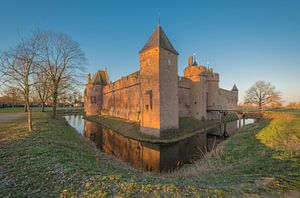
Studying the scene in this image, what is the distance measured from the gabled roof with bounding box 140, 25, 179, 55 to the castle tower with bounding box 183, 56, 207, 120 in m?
6.67

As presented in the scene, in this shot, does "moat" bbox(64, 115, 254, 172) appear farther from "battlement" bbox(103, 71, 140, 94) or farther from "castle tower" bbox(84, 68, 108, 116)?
"castle tower" bbox(84, 68, 108, 116)

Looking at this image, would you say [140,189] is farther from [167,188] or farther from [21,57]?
[21,57]

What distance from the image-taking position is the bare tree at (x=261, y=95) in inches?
1334

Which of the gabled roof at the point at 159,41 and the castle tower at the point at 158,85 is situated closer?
the castle tower at the point at 158,85

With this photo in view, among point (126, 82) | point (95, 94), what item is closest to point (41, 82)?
point (126, 82)

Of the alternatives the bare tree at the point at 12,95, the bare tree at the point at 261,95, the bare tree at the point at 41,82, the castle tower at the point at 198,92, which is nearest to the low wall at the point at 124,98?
the castle tower at the point at 198,92

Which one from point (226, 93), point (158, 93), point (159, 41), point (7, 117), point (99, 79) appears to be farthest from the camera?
point (226, 93)

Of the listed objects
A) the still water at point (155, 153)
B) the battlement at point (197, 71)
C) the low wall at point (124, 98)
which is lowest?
the still water at point (155, 153)

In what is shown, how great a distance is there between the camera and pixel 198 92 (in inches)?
748

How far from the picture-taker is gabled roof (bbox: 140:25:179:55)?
12.5m

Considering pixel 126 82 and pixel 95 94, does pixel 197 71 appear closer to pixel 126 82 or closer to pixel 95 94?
pixel 126 82

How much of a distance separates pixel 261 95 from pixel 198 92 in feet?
91.3

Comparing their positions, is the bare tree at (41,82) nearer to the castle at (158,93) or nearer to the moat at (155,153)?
the moat at (155,153)

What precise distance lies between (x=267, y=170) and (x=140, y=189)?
3648 mm
